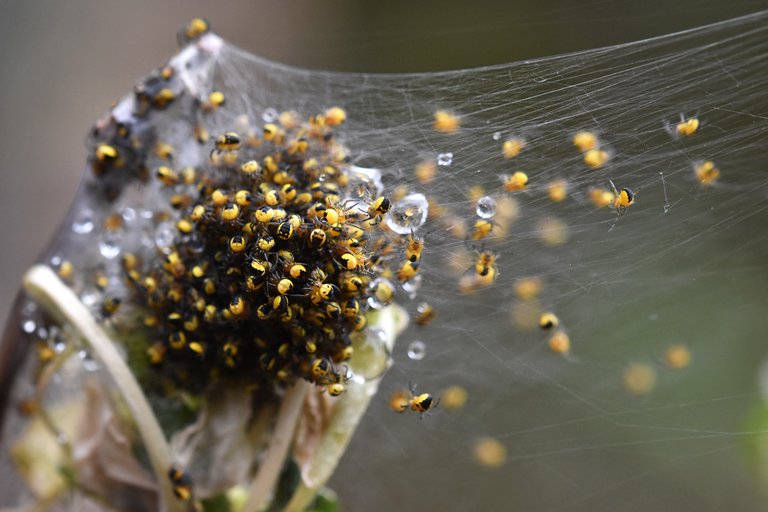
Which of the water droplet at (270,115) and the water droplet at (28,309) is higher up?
the water droplet at (270,115)

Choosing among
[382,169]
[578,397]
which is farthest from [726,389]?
[382,169]

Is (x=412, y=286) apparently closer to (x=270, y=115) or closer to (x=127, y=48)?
(x=270, y=115)

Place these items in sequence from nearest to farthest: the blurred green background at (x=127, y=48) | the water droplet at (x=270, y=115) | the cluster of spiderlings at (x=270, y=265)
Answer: the cluster of spiderlings at (x=270, y=265), the water droplet at (x=270, y=115), the blurred green background at (x=127, y=48)

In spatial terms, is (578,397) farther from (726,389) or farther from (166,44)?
(166,44)


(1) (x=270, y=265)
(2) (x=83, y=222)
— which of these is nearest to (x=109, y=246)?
(2) (x=83, y=222)

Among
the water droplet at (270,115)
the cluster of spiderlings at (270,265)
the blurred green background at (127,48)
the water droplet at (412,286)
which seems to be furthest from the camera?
the blurred green background at (127,48)

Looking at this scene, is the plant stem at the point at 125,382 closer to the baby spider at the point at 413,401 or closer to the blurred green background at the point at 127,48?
the baby spider at the point at 413,401

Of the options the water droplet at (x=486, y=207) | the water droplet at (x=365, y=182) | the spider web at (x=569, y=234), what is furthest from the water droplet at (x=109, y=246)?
the water droplet at (x=486, y=207)
